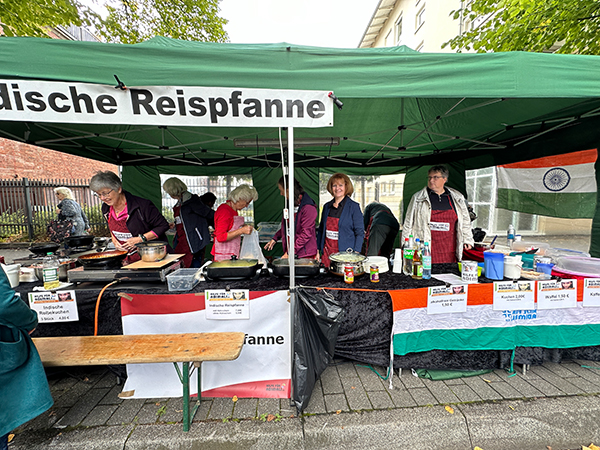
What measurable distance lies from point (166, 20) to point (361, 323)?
1008 centimetres

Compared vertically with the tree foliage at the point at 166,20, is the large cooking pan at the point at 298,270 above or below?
below

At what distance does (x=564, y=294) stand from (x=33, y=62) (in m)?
4.06

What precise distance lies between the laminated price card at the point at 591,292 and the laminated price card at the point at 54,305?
4.03 m

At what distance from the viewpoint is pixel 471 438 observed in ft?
6.00

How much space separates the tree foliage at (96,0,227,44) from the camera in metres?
7.52

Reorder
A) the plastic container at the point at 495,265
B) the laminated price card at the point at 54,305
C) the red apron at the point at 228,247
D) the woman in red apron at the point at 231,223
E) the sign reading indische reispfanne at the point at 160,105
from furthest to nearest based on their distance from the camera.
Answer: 1. the red apron at the point at 228,247
2. the woman in red apron at the point at 231,223
3. the plastic container at the point at 495,265
4. the laminated price card at the point at 54,305
5. the sign reading indische reispfanne at the point at 160,105

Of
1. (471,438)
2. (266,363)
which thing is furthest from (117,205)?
(471,438)

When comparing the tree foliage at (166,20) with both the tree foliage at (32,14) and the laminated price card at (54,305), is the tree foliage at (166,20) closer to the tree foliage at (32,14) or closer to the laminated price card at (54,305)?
the tree foliage at (32,14)

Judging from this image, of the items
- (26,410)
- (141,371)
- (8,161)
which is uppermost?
(8,161)

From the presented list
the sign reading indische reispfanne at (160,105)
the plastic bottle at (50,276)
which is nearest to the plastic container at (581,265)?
the sign reading indische reispfanne at (160,105)

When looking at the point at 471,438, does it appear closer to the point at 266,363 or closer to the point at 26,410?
the point at 266,363

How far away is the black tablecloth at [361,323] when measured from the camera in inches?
82.7

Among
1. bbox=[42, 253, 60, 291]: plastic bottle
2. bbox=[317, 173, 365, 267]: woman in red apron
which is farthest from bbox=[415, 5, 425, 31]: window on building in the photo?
bbox=[42, 253, 60, 291]: plastic bottle

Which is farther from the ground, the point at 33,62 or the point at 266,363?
the point at 33,62
